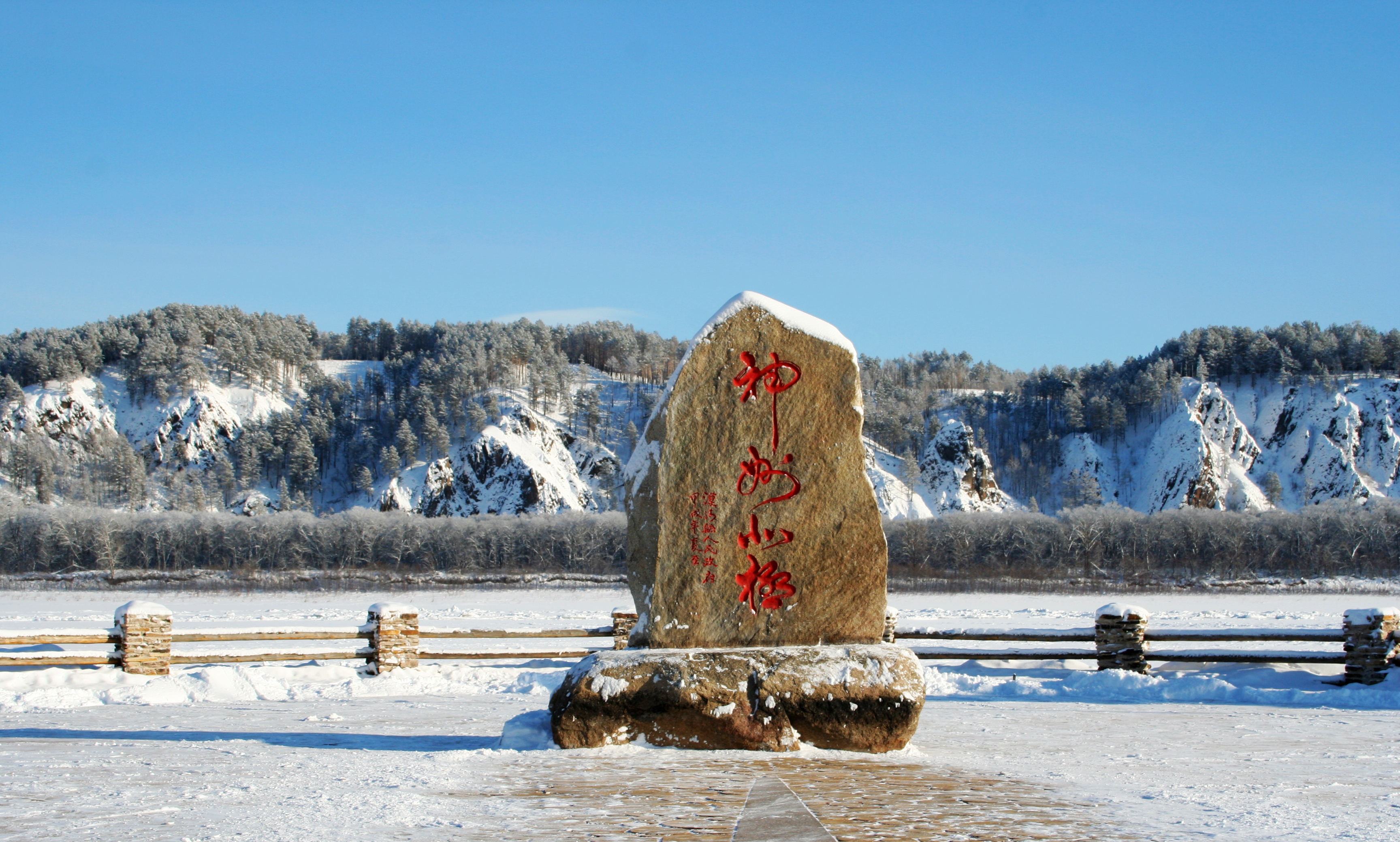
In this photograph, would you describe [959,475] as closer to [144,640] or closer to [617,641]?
[617,641]

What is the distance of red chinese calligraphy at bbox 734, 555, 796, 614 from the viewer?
8102 millimetres

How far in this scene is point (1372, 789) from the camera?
21.3 feet

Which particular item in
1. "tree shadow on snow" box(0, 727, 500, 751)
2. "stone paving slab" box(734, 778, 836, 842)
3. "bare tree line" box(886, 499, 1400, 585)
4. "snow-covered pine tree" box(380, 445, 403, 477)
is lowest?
"bare tree line" box(886, 499, 1400, 585)

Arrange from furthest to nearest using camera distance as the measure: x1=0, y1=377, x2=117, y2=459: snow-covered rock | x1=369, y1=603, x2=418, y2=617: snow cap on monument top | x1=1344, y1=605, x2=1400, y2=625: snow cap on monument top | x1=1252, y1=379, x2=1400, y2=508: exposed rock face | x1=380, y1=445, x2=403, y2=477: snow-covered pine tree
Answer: x1=380, y1=445, x2=403, y2=477: snow-covered pine tree
x1=0, y1=377, x2=117, y2=459: snow-covered rock
x1=1252, y1=379, x2=1400, y2=508: exposed rock face
x1=369, y1=603, x2=418, y2=617: snow cap on monument top
x1=1344, y1=605, x2=1400, y2=625: snow cap on monument top

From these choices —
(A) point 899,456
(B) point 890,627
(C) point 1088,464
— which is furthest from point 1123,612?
(C) point 1088,464

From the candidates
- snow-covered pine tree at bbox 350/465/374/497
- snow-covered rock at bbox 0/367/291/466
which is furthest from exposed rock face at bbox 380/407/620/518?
snow-covered rock at bbox 0/367/291/466

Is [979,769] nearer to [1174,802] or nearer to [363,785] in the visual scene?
[1174,802]

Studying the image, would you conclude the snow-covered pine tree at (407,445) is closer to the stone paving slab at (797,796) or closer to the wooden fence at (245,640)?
the wooden fence at (245,640)

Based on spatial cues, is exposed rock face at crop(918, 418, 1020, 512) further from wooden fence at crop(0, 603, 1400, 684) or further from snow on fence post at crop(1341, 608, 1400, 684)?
snow on fence post at crop(1341, 608, 1400, 684)

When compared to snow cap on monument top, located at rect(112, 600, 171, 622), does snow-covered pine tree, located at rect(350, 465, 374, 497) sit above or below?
above

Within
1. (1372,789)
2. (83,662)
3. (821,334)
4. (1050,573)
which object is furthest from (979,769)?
(1050,573)

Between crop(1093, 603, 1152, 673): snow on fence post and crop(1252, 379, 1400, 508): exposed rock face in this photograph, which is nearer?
crop(1093, 603, 1152, 673): snow on fence post

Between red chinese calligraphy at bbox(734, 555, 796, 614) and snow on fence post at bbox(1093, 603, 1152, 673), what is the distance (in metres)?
6.87

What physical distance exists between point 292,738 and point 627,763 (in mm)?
3461
